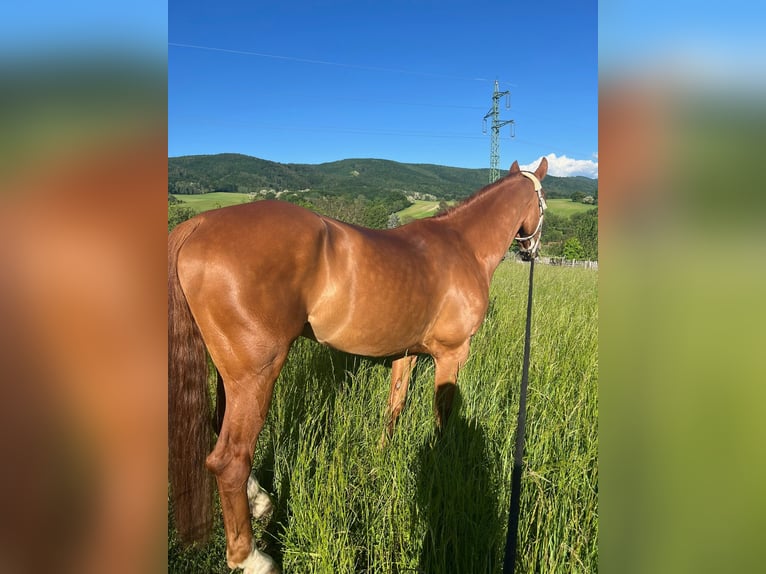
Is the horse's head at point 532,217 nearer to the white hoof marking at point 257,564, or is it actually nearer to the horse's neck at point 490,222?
the horse's neck at point 490,222

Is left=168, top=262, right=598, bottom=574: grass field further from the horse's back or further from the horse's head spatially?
the horse's head

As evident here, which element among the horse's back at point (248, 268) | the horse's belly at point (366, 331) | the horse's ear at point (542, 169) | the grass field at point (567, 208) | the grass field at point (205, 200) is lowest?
the horse's belly at point (366, 331)

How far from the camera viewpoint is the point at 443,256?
113 inches

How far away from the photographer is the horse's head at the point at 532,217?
11.3 feet

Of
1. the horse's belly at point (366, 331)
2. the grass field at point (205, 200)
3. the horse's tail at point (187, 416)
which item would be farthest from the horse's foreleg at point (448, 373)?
the grass field at point (205, 200)

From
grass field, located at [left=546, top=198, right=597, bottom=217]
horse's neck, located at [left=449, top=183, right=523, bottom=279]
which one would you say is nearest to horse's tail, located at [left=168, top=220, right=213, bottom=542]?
horse's neck, located at [left=449, top=183, right=523, bottom=279]

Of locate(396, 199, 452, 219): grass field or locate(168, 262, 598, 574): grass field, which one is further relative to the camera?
locate(396, 199, 452, 219): grass field

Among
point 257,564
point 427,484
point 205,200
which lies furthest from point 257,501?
point 205,200

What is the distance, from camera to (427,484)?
6.62ft

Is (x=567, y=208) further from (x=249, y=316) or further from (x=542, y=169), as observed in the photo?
(x=249, y=316)

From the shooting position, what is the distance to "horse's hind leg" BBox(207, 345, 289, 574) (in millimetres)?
1891

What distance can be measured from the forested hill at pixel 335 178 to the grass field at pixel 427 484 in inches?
145

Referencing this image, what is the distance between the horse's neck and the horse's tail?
2.06 meters

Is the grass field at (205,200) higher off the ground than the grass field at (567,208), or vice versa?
the grass field at (567,208)
